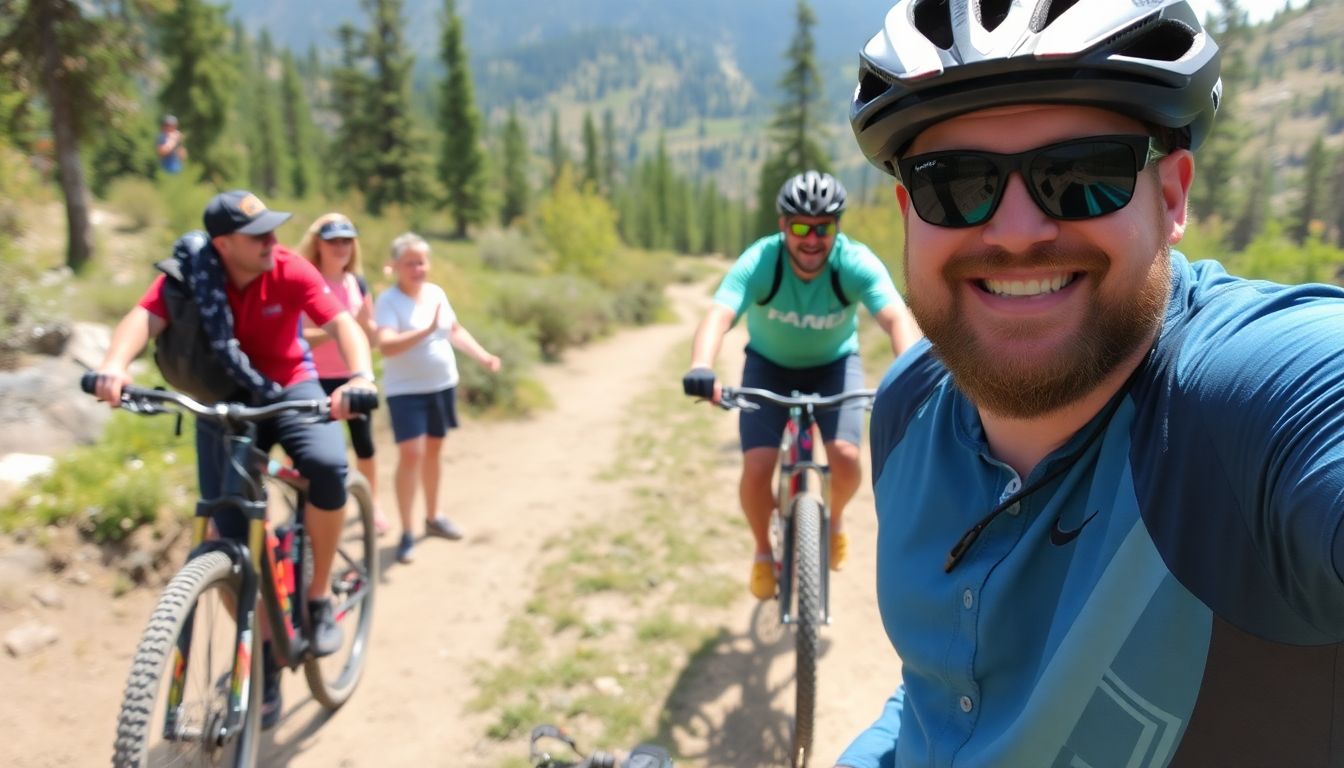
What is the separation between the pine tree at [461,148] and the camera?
144ft

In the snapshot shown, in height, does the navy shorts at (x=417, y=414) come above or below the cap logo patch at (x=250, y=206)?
below

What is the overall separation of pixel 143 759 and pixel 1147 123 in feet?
10.4

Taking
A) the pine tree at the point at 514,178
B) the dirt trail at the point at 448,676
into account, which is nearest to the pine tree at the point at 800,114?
the pine tree at the point at 514,178

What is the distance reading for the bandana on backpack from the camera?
10.6 ft

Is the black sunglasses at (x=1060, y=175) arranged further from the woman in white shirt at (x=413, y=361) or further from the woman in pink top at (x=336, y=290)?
the woman in pink top at (x=336, y=290)

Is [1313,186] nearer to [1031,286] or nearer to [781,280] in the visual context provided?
[781,280]

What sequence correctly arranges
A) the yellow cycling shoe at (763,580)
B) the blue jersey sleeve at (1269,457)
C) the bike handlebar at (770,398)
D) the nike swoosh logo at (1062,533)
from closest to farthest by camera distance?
the blue jersey sleeve at (1269,457) < the nike swoosh logo at (1062,533) < the bike handlebar at (770,398) < the yellow cycling shoe at (763,580)

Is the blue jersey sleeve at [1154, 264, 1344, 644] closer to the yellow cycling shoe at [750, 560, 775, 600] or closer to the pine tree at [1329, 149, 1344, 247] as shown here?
the yellow cycling shoe at [750, 560, 775, 600]

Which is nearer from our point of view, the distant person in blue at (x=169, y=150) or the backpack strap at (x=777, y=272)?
the backpack strap at (x=777, y=272)

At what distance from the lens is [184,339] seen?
328 cm

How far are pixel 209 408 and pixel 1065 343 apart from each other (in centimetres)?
292

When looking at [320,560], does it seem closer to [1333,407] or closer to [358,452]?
[358,452]

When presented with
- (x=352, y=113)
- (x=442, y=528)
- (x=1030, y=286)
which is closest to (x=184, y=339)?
(x=442, y=528)

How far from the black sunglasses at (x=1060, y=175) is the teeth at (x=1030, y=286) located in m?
0.09
